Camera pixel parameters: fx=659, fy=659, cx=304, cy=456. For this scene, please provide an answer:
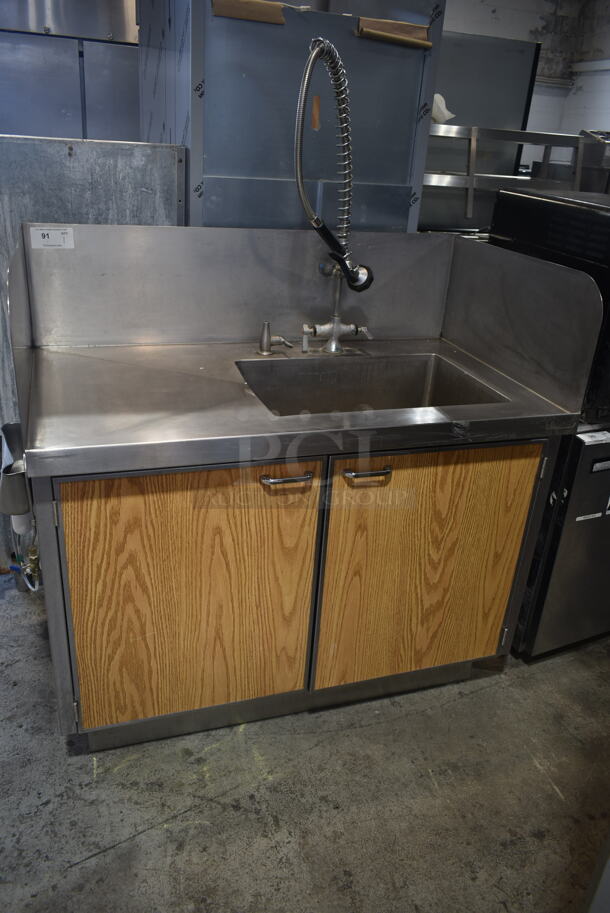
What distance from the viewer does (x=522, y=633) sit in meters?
1.77

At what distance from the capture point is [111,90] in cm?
207

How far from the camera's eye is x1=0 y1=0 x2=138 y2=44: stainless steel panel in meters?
1.92

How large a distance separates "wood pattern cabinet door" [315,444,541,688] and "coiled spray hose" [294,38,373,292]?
0.51 meters

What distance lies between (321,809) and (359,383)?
98 centimetres

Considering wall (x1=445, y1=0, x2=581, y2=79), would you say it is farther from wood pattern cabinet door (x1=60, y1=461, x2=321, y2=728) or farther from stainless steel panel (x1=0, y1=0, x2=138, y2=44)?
wood pattern cabinet door (x1=60, y1=461, x2=321, y2=728)

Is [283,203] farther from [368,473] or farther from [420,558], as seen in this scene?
[420,558]

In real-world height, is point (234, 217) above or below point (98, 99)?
below

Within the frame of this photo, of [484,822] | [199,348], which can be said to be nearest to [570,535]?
[484,822]

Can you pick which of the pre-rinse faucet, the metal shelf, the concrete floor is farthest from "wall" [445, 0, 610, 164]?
the concrete floor

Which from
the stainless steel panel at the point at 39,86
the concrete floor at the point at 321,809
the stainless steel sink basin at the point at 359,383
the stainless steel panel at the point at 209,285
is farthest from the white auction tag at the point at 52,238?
the concrete floor at the point at 321,809

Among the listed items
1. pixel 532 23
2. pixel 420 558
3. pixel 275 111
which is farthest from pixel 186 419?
pixel 532 23

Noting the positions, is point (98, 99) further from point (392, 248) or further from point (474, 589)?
point (474, 589)

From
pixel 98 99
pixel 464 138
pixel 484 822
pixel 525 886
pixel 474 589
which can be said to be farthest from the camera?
pixel 464 138

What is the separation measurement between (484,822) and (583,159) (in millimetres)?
2945
